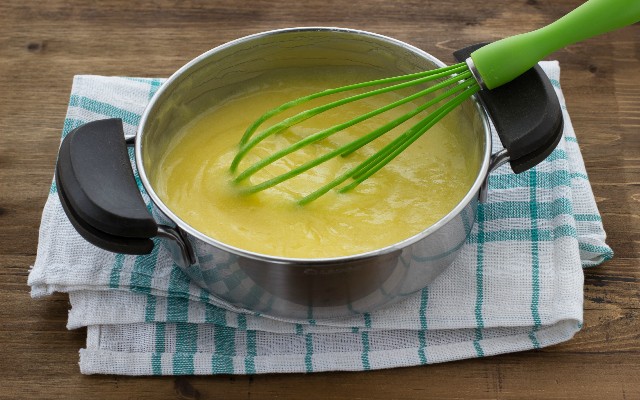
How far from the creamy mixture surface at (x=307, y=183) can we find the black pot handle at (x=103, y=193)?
16 cm

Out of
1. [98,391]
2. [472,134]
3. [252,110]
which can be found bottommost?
[98,391]

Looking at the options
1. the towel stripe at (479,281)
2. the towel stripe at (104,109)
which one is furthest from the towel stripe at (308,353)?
the towel stripe at (104,109)

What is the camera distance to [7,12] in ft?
5.60

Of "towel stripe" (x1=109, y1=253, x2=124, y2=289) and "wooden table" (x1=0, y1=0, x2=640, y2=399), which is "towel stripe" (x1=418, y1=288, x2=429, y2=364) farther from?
"towel stripe" (x1=109, y1=253, x2=124, y2=289)

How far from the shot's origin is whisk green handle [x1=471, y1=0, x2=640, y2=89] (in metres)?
1.12

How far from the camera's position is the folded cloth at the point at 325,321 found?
46.3 inches

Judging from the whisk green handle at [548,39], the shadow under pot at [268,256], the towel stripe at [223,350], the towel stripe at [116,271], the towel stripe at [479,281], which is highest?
the whisk green handle at [548,39]

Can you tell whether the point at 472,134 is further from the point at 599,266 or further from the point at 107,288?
the point at 107,288

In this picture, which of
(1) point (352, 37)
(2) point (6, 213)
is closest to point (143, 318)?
(2) point (6, 213)

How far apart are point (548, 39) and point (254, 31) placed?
2.27 ft

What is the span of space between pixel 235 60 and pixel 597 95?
653 millimetres

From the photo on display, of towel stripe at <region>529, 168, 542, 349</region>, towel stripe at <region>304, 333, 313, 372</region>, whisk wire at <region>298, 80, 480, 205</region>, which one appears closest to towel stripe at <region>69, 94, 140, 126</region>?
whisk wire at <region>298, 80, 480, 205</region>

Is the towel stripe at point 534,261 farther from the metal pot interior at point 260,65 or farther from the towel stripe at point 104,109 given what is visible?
the towel stripe at point 104,109

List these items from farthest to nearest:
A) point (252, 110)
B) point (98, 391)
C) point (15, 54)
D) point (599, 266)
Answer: point (15, 54) < point (252, 110) < point (599, 266) < point (98, 391)
